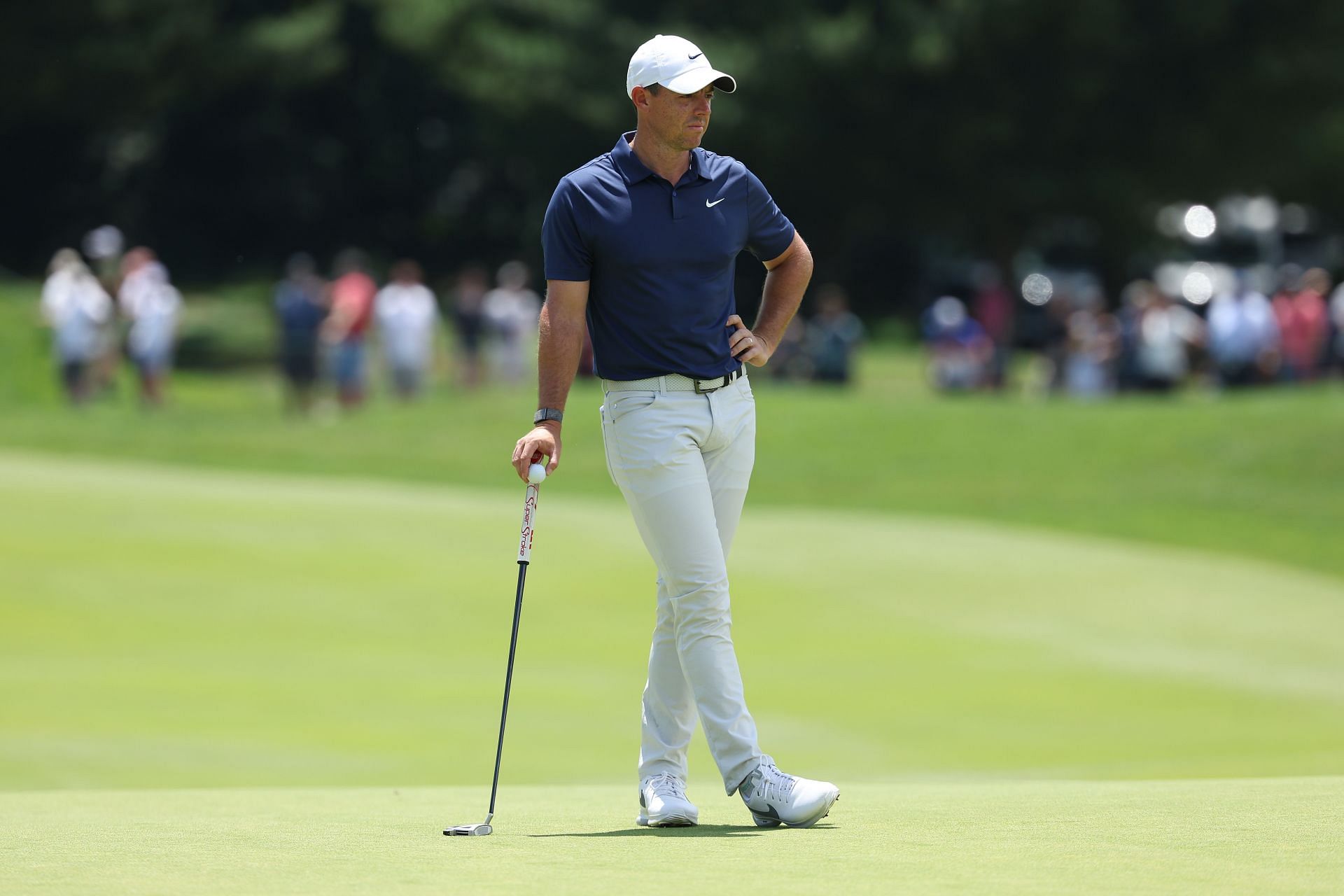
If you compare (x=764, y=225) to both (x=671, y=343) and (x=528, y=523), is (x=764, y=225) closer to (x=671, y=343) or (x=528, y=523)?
(x=671, y=343)

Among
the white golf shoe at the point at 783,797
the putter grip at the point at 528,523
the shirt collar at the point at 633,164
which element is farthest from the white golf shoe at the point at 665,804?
the shirt collar at the point at 633,164

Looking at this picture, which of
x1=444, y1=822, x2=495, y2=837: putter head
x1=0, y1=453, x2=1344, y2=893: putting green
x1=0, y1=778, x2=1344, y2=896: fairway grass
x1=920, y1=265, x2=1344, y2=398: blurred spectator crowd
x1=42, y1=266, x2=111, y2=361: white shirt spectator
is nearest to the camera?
x1=0, y1=778, x2=1344, y2=896: fairway grass

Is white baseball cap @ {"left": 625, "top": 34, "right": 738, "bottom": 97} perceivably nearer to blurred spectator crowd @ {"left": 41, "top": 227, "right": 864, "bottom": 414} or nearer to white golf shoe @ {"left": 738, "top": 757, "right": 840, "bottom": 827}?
white golf shoe @ {"left": 738, "top": 757, "right": 840, "bottom": 827}

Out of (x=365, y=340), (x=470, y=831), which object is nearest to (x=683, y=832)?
(x=470, y=831)

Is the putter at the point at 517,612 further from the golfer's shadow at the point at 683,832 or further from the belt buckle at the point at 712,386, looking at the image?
the belt buckle at the point at 712,386

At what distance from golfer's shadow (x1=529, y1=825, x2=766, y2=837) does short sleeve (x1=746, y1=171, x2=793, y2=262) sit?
1566mm

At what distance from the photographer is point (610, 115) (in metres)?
40.8

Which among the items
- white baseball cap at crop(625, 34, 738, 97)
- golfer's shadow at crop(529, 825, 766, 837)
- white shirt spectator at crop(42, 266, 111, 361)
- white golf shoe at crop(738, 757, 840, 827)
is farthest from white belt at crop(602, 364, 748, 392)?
white shirt spectator at crop(42, 266, 111, 361)

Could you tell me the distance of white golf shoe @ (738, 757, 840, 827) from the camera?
523 cm

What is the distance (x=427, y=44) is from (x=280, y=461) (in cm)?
2303

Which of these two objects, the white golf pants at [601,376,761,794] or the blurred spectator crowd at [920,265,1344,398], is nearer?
the white golf pants at [601,376,761,794]

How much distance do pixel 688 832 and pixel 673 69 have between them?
6.55 feet

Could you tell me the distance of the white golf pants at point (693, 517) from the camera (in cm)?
546

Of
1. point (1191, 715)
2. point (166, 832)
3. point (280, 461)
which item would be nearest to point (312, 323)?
point (280, 461)
